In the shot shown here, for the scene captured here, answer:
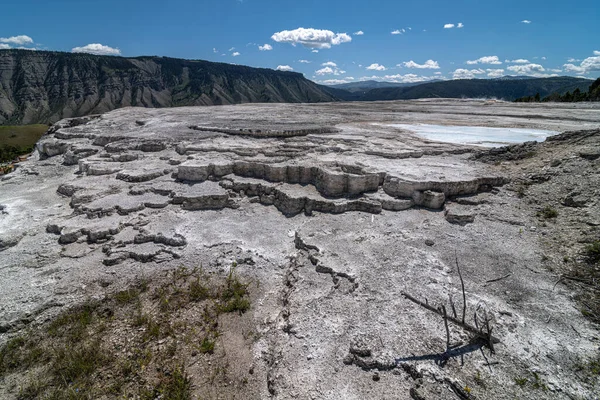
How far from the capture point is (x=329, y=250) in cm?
689

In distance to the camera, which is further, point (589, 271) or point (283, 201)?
point (283, 201)

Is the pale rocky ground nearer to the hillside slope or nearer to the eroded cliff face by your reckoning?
the eroded cliff face

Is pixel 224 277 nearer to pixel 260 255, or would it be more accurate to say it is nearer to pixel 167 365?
pixel 260 255

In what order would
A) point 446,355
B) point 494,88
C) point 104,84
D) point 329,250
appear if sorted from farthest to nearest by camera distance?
point 494,88 < point 104,84 < point 329,250 < point 446,355

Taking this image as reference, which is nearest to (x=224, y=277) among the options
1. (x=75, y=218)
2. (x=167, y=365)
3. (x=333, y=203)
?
(x=167, y=365)

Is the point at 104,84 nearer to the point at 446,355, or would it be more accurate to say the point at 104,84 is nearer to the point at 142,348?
the point at 142,348

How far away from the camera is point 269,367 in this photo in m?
4.52

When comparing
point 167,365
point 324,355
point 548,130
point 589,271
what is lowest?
point 167,365

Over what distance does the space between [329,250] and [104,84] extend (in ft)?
354

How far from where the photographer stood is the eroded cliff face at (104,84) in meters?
81.0

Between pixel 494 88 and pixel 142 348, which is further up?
pixel 494 88

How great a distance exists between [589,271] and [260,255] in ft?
21.2

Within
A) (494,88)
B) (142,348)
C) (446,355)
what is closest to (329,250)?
(446,355)

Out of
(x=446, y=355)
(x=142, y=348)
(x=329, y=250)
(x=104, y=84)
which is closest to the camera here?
(x=446, y=355)
